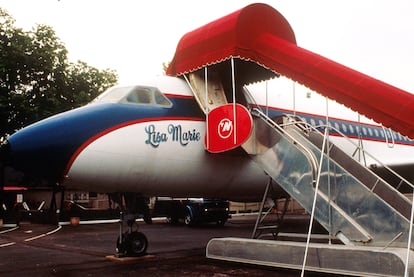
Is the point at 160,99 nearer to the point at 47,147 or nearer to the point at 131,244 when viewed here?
the point at 47,147

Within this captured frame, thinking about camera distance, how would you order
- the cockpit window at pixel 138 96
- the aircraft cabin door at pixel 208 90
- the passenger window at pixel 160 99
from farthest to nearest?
the aircraft cabin door at pixel 208 90 < the passenger window at pixel 160 99 < the cockpit window at pixel 138 96

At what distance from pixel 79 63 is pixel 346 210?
3807cm

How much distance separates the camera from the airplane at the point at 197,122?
27.9 feet

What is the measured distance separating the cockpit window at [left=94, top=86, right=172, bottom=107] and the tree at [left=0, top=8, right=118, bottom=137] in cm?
2639

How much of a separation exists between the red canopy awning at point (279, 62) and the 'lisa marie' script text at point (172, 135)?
1.73 m

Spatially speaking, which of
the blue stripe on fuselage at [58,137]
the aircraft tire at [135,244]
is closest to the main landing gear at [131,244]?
the aircraft tire at [135,244]

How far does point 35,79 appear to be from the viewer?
123 ft

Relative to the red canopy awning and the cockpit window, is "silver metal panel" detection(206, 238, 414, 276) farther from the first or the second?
the cockpit window

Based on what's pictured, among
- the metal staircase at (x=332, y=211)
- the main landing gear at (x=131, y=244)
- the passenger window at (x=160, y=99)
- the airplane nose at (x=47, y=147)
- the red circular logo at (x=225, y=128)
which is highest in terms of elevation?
the passenger window at (x=160, y=99)

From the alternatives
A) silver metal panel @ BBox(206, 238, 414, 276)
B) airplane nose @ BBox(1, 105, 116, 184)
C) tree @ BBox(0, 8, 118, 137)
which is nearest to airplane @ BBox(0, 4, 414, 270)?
airplane nose @ BBox(1, 105, 116, 184)

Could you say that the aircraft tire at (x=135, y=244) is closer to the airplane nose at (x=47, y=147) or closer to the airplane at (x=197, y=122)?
the airplane at (x=197, y=122)

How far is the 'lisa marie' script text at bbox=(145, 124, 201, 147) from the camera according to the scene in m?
9.66

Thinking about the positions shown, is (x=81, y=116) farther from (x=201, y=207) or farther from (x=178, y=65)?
(x=201, y=207)

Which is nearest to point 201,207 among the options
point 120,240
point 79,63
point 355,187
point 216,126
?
point 120,240
